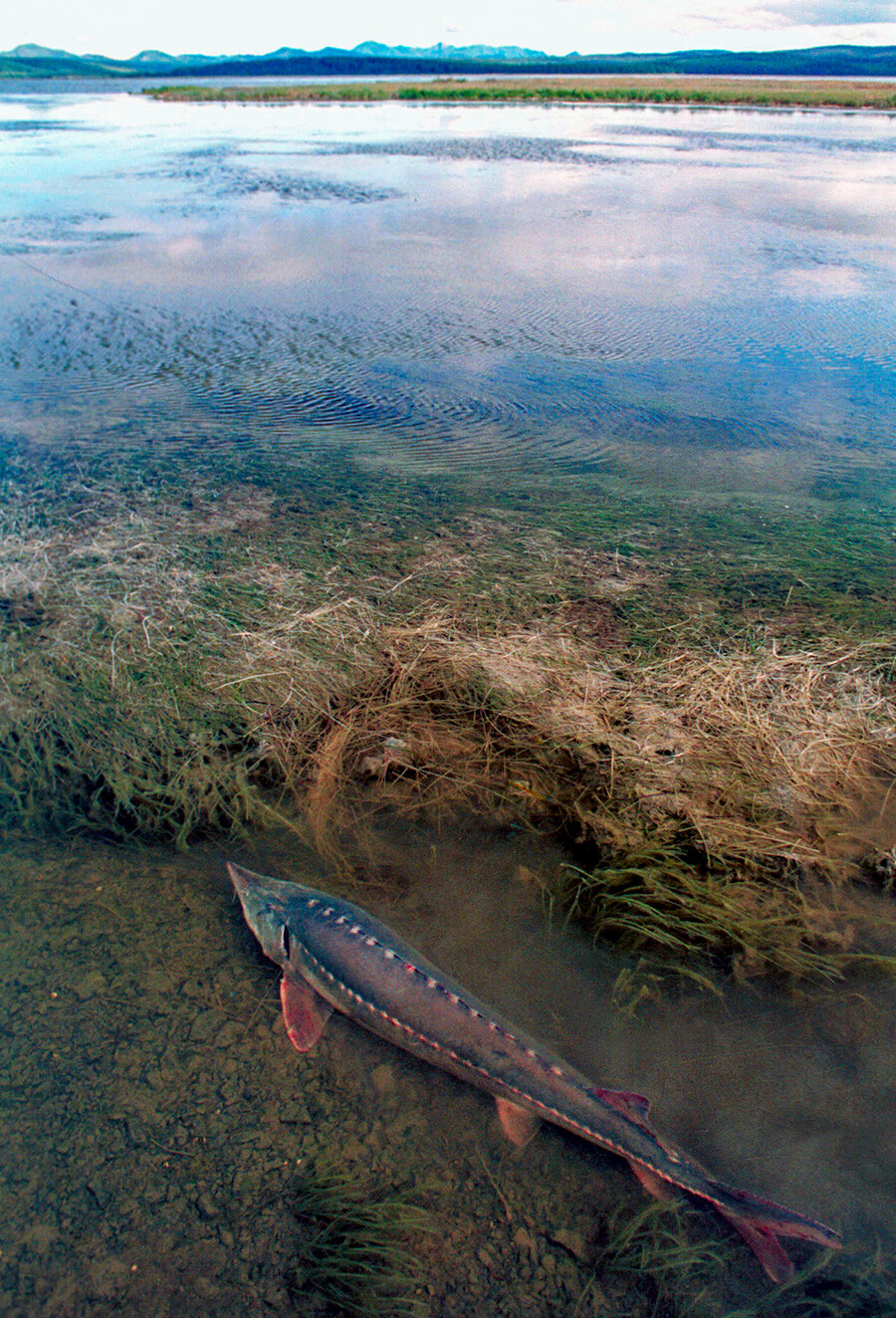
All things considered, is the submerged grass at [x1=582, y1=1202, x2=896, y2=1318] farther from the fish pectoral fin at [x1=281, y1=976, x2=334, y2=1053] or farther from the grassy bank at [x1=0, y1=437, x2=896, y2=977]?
the fish pectoral fin at [x1=281, y1=976, x2=334, y2=1053]

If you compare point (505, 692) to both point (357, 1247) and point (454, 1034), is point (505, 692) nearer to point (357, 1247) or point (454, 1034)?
point (454, 1034)

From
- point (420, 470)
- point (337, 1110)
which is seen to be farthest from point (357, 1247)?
point (420, 470)

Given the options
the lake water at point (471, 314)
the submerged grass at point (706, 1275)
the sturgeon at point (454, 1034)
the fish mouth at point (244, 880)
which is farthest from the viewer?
the lake water at point (471, 314)

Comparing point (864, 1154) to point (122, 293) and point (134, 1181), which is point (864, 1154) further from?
point (122, 293)

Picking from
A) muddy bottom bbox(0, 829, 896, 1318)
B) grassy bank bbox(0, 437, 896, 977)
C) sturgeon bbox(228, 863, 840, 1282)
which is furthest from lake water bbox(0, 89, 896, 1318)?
grassy bank bbox(0, 437, 896, 977)

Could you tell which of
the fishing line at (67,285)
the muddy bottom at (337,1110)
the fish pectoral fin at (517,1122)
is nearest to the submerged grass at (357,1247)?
the muddy bottom at (337,1110)

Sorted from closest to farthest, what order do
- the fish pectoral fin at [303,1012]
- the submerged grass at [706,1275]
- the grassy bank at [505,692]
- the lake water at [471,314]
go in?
the submerged grass at [706,1275]
the fish pectoral fin at [303,1012]
the grassy bank at [505,692]
the lake water at [471,314]

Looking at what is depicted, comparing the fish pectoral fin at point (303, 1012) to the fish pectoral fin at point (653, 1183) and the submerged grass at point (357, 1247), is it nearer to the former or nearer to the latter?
the submerged grass at point (357, 1247)

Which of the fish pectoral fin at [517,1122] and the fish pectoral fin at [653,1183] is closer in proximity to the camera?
the fish pectoral fin at [653,1183]
